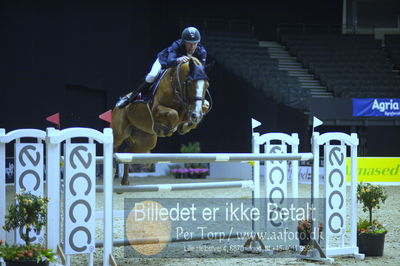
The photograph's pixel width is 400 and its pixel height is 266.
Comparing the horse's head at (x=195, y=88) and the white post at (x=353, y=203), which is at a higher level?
the horse's head at (x=195, y=88)

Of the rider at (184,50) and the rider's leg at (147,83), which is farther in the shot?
the rider's leg at (147,83)

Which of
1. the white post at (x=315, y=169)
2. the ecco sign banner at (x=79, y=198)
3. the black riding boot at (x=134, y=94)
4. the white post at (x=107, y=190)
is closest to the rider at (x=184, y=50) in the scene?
the black riding boot at (x=134, y=94)

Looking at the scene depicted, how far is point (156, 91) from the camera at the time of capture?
21.5 feet

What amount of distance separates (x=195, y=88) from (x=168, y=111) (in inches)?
18.9

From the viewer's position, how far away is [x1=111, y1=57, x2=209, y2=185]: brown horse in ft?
19.3

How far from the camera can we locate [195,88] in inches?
231

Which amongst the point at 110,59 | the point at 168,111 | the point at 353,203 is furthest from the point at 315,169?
the point at 110,59

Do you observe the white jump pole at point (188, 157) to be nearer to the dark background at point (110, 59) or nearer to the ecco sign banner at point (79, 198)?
the ecco sign banner at point (79, 198)

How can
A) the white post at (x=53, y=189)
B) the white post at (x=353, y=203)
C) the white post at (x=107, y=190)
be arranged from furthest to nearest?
the white post at (x=353, y=203) → the white post at (x=107, y=190) → the white post at (x=53, y=189)

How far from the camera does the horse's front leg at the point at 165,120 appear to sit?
618 centimetres

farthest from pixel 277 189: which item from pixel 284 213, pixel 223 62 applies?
pixel 223 62

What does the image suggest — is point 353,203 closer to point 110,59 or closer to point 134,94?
point 134,94

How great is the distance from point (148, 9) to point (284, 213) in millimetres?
13400

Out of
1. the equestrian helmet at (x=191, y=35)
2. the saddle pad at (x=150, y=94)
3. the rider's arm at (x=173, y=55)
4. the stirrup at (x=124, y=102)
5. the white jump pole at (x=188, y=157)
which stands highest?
the equestrian helmet at (x=191, y=35)
